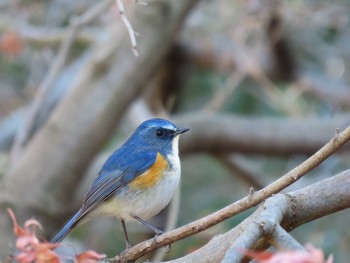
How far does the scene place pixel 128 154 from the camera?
3.88m

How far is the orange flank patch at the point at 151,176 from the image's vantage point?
3637 mm

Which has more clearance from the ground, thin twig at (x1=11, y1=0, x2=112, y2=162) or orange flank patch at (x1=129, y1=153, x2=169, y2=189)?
thin twig at (x1=11, y1=0, x2=112, y2=162)

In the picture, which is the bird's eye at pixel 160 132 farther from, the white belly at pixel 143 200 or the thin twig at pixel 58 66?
the thin twig at pixel 58 66

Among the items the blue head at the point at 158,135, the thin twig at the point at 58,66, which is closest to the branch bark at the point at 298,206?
the blue head at the point at 158,135

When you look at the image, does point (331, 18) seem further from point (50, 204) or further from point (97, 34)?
point (50, 204)

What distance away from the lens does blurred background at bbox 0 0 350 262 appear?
5621 mm

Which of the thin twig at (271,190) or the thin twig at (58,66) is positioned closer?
the thin twig at (271,190)

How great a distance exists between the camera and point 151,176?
144 inches

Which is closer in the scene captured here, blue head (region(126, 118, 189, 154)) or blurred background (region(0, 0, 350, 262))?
blue head (region(126, 118, 189, 154))

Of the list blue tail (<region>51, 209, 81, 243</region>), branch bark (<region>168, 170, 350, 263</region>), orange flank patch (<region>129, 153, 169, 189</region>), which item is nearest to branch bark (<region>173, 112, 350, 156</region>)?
orange flank patch (<region>129, 153, 169, 189</region>)

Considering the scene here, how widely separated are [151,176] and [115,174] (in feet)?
0.58

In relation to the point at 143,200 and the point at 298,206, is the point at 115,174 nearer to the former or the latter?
the point at 143,200

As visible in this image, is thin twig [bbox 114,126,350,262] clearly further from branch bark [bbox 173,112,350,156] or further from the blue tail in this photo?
branch bark [bbox 173,112,350,156]

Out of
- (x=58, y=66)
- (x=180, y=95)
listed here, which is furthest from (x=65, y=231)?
(x=180, y=95)
